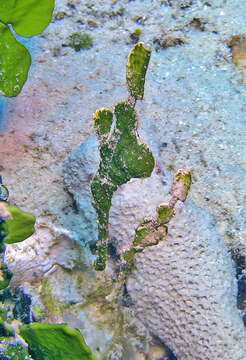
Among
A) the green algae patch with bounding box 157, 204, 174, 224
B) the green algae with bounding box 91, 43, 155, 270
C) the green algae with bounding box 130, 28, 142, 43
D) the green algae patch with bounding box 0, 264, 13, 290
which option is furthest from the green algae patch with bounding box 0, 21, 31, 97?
the green algae with bounding box 130, 28, 142, 43

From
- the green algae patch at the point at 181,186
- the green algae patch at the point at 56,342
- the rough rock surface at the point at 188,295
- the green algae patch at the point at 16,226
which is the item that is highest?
the green algae patch at the point at 181,186

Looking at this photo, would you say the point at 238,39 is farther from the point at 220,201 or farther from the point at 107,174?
the point at 107,174

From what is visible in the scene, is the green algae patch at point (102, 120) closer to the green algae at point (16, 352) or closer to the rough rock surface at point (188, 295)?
the rough rock surface at point (188, 295)

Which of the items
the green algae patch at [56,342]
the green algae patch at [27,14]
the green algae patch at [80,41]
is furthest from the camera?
the green algae patch at [80,41]

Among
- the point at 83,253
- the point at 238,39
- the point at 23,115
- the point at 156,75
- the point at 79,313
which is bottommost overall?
the point at 79,313

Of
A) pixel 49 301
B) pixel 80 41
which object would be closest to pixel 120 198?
pixel 49 301

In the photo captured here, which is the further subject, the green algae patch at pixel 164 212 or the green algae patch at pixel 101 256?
the green algae patch at pixel 101 256

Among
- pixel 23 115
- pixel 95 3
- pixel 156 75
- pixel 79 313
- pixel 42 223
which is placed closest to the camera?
pixel 79 313

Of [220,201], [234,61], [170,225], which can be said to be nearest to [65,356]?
[170,225]

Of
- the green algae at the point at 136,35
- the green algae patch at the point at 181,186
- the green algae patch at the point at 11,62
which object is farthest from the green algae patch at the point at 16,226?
the green algae at the point at 136,35
